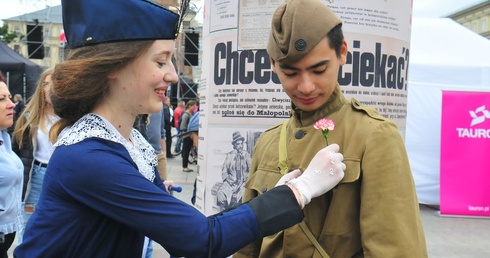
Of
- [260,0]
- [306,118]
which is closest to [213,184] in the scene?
[260,0]

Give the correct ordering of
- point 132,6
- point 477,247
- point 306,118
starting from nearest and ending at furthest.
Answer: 1. point 132,6
2. point 306,118
3. point 477,247

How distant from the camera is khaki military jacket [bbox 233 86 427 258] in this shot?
55.6 inches

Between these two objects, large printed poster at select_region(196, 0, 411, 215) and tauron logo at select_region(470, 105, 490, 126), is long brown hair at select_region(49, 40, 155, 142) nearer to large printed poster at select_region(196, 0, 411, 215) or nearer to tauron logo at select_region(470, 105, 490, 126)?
large printed poster at select_region(196, 0, 411, 215)

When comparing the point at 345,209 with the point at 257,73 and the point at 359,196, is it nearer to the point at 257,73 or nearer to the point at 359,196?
the point at 359,196

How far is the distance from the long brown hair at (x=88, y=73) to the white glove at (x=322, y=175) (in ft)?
2.09

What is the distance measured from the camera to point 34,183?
3.95 metres

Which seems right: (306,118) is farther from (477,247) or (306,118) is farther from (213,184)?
(477,247)

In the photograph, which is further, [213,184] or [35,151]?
[35,151]

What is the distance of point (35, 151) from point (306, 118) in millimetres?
2884

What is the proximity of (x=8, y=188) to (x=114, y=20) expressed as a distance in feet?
7.78

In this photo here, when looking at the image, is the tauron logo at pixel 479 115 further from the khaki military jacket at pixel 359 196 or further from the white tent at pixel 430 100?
the khaki military jacket at pixel 359 196

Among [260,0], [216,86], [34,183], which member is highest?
[260,0]

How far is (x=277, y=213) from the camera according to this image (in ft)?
4.77

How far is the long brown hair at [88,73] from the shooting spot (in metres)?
1.50
